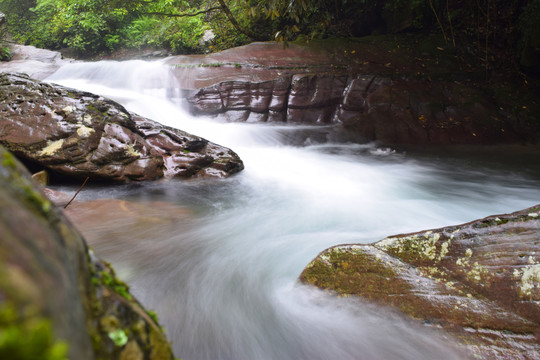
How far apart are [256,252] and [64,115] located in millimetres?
3454

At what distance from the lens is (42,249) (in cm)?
69

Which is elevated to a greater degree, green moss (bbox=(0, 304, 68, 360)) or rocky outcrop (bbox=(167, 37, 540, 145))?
rocky outcrop (bbox=(167, 37, 540, 145))

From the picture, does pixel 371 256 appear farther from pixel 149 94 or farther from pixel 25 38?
pixel 25 38

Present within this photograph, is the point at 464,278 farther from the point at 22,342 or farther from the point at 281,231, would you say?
the point at 22,342

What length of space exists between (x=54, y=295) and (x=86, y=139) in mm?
4535

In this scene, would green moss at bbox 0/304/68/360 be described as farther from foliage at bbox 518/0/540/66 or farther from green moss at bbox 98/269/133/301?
foliage at bbox 518/0/540/66

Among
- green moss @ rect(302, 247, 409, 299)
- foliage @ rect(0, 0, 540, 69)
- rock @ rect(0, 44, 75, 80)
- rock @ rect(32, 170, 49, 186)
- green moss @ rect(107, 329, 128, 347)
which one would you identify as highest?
foliage @ rect(0, 0, 540, 69)

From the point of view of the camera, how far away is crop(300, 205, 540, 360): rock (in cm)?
189

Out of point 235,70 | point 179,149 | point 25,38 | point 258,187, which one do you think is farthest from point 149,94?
point 25,38

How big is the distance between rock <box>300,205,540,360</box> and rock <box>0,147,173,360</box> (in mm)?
1580

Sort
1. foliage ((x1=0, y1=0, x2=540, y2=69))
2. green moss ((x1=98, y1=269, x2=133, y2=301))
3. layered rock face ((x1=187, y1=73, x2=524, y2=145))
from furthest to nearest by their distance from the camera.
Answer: foliage ((x1=0, y1=0, x2=540, y2=69)) < layered rock face ((x1=187, y1=73, x2=524, y2=145)) < green moss ((x1=98, y1=269, x2=133, y2=301))

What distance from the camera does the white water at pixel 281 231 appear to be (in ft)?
6.94

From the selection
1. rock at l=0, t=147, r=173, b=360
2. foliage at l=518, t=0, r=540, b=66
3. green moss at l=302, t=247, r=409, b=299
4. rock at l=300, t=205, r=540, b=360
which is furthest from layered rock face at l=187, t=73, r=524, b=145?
rock at l=0, t=147, r=173, b=360

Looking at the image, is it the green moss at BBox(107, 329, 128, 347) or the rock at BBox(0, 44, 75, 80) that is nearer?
the green moss at BBox(107, 329, 128, 347)
